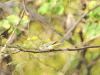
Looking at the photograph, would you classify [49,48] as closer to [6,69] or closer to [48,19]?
[6,69]

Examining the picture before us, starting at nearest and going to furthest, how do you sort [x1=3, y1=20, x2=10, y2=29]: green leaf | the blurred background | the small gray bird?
the small gray bird < [x1=3, y1=20, x2=10, y2=29]: green leaf < the blurred background

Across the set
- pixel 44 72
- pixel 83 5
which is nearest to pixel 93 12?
pixel 83 5

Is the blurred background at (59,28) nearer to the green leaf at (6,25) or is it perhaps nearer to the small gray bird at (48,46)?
the green leaf at (6,25)

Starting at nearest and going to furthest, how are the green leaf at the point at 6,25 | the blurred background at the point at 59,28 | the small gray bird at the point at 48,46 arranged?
the small gray bird at the point at 48,46 → the green leaf at the point at 6,25 → the blurred background at the point at 59,28

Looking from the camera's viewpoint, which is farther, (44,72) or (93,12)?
(44,72)

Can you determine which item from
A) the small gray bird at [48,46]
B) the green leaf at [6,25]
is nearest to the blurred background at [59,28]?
the green leaf at [6,25]

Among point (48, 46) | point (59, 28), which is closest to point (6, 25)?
point (48, 46)

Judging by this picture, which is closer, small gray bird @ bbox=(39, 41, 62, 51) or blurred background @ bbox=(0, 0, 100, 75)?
small gray bird @ bbox=(39, 41, 62, 51)

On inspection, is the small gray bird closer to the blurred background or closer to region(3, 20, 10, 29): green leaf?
region(3, 20, 10, 29): green leaf

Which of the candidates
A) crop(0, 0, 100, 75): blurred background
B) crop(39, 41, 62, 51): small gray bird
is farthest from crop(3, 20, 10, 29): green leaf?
crop(0, 0, 100, 75): blurred background

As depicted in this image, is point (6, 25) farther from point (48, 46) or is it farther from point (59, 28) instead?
point (59, 28)

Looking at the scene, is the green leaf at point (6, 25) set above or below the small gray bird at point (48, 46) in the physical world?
above
